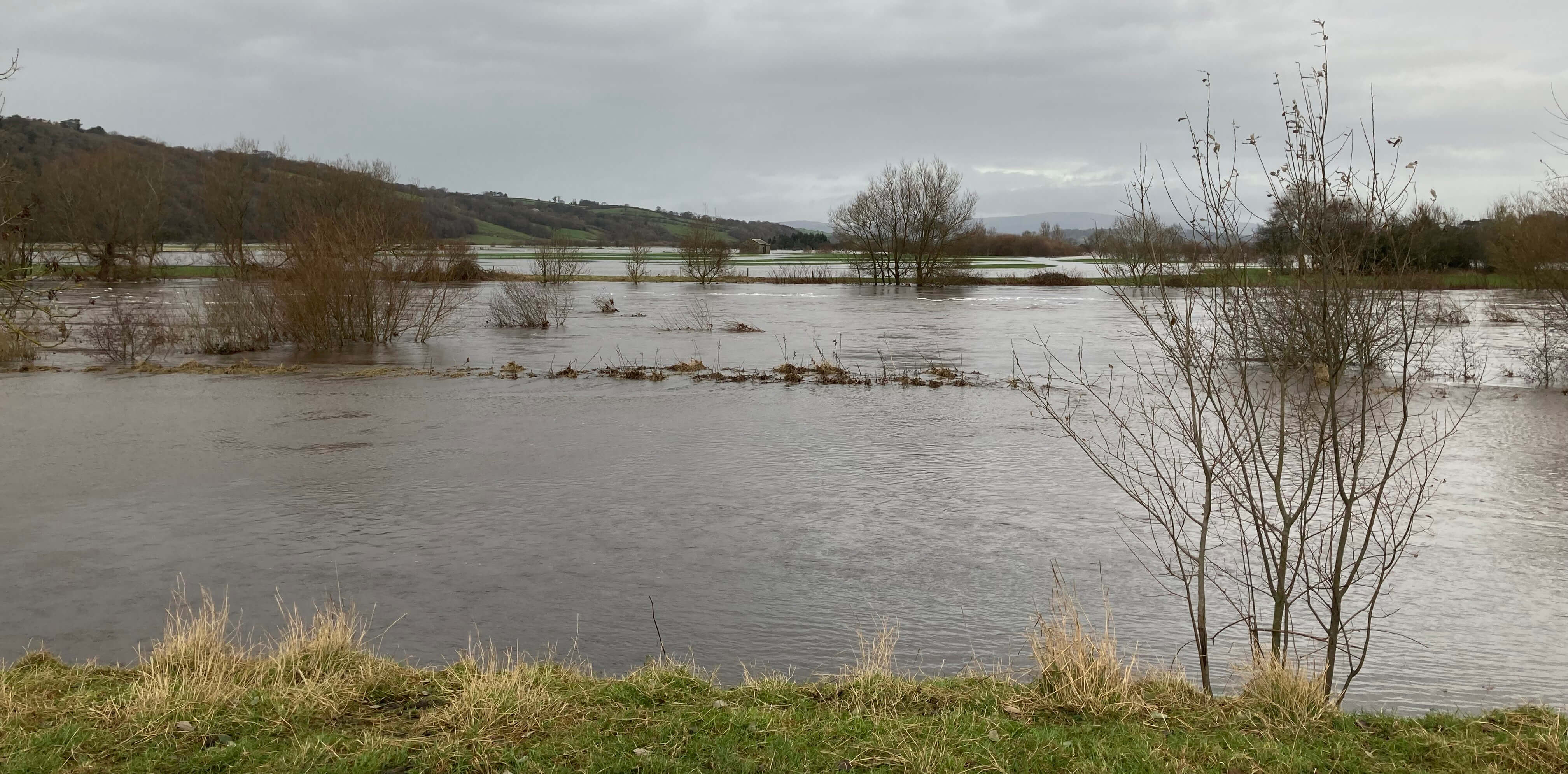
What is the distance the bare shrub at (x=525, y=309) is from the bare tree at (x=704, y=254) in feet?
103

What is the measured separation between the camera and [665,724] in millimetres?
4809

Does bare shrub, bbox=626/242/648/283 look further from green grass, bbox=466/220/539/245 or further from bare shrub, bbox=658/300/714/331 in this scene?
green grass, bbox=466/220/539/245

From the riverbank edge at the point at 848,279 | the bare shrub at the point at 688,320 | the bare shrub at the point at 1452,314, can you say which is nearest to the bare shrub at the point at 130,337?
the bare shrub at the point at 688,320

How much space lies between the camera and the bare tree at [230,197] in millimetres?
58656

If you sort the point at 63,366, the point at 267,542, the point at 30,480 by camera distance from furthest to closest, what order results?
the point at 63,366
the point at 30,480
the point at 267,542

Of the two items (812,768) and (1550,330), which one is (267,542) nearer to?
(812,768)

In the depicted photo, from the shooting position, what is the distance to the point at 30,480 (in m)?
11.7

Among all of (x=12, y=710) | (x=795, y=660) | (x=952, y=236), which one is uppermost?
(x=952, y=236)

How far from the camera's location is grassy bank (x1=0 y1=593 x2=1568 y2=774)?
14.2ft

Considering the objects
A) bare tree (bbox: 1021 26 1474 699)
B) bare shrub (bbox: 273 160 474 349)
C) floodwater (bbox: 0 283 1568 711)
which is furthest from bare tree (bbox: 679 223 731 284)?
bare tree (bbox: 1021 26 1474 699)

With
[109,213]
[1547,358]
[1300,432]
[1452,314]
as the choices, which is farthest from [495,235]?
[1300,432]

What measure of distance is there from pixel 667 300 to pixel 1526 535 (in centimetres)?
4184

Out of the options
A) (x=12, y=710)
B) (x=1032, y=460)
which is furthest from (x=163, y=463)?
(x=1032, y=460)

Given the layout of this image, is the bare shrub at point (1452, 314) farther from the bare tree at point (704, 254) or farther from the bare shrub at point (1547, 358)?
the bare tree at point (704, 254)
